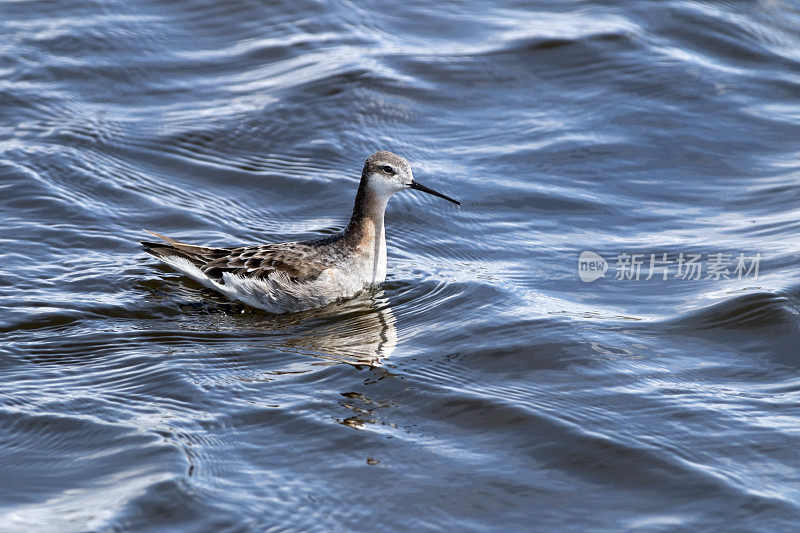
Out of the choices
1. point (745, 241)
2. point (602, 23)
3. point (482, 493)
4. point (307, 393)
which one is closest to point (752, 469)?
point (482, 493)

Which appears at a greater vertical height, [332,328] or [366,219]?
[366,219]

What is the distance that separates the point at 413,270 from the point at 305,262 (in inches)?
41.8

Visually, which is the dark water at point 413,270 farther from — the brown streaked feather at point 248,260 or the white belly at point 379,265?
the brown streaked feather at point 248,260

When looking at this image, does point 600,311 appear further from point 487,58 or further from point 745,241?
point 487,58

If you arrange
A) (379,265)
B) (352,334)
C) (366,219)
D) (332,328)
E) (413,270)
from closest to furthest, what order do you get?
(352,334) < (332,328) < (379,265) < (366,219) < (413,270)

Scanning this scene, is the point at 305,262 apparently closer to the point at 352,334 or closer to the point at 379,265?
the point at 379,265

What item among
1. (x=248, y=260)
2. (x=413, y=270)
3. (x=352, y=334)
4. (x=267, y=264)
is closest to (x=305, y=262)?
(x=267, y=264)

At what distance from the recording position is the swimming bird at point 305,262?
8602 millimetres

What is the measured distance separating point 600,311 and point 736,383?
1.40 meters

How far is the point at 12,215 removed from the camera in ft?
31.7

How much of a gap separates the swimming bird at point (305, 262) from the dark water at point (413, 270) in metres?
0.21

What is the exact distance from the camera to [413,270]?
927cm

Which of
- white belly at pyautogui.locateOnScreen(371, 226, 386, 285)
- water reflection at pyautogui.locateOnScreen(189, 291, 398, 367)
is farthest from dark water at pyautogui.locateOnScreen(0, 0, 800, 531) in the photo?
white belly at pyautogui.locateOnScreen(371, 226, 386, 285)

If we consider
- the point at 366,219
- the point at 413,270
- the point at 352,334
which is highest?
the point at 366,219
